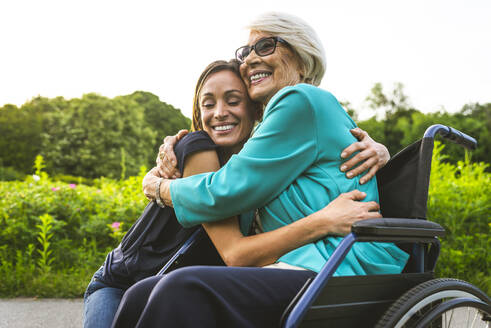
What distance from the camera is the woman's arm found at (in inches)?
60.3

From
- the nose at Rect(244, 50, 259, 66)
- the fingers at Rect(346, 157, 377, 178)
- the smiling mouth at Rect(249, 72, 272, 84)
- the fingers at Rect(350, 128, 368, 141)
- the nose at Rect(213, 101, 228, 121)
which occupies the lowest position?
the fingers at Rect(346, 157, 377, 178)

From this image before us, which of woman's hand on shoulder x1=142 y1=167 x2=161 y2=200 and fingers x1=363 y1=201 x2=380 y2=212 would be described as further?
woman's hand on shoulder x1=142 y1=167 x2=161 y2=200

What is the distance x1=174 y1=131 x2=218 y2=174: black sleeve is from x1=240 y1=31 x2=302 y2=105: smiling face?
0.39 metres

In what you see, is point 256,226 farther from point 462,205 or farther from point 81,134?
point 81,134

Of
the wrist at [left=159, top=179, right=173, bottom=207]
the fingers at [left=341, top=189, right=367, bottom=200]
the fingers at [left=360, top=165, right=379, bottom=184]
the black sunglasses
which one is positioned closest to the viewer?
the fingers at [left=341, top=189, right=367, bottom=200]

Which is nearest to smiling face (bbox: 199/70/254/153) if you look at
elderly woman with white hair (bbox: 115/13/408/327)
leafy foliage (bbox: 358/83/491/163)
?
elderly woman with white hair (bbox: 115/13/408/327)

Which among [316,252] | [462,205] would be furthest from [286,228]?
[462,205]

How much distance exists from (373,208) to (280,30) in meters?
0.93

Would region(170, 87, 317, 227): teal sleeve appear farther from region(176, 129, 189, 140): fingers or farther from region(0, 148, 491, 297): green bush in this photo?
region(0, 148, 491, 297): green bush

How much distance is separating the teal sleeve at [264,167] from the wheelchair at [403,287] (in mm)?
362

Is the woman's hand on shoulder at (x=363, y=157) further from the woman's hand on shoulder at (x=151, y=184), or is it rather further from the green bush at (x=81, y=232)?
the green bush at (x=81, y=232)

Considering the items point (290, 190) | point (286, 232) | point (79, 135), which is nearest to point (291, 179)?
point (290, 190)

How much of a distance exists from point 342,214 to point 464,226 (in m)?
3.40

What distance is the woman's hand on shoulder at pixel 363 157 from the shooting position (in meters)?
1.66
